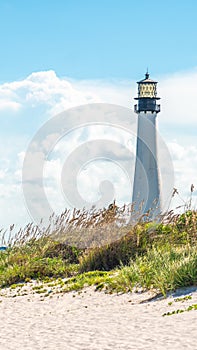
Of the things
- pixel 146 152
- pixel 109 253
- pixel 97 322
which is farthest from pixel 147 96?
pixel 97 322

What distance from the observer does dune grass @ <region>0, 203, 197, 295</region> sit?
38.1ft

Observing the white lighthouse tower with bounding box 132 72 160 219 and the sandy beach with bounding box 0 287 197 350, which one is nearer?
the sandy beach with bounding box 0 287 197 350

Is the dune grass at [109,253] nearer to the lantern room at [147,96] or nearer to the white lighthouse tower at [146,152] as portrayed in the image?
the white lighthouse tower at [146,152]

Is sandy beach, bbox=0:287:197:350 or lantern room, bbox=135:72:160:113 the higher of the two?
lantern room, bbox=135:72:160:113

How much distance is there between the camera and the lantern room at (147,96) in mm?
33375

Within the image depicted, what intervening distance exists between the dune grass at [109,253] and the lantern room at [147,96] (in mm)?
17480

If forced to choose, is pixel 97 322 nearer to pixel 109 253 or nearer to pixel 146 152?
pixel 109 253

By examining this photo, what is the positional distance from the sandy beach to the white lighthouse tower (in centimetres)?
2002

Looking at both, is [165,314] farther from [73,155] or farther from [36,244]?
[73,155]

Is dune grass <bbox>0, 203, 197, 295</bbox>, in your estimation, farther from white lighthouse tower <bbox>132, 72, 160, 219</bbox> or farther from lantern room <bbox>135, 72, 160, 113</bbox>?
lantern room <bbox>135, 72, 160, 113</bbox>

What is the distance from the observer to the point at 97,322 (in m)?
9.86

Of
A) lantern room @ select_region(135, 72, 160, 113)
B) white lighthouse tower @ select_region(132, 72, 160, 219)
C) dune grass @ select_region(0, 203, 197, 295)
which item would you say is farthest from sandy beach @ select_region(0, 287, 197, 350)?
lantern room @ select_region(135, 72, 160, 113)

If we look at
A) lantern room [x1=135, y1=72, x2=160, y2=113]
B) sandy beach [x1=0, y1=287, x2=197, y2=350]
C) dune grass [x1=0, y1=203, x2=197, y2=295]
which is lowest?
sandy beach [x1=0, y1=287, x2=197, y2=350]

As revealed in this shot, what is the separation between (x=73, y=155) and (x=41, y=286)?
31.2 feet
